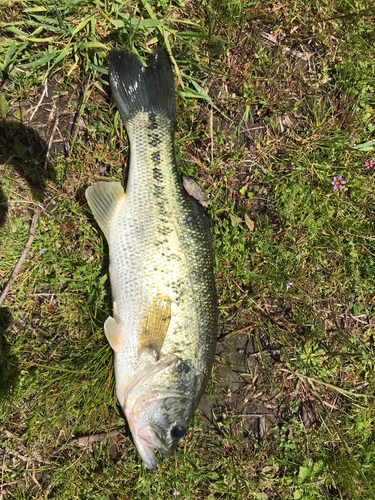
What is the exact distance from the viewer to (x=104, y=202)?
273 cm

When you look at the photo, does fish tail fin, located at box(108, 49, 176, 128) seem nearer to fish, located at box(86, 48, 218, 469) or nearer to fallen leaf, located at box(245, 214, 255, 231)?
fish, located at box(86, 48, 218, 469)

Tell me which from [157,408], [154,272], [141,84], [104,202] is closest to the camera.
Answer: [157,408]

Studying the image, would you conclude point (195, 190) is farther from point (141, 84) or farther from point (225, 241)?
point (141, 84)

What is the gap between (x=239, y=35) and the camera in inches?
129

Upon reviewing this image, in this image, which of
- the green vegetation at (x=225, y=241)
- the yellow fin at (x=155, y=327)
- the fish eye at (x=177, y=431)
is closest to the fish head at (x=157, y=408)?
the fish eye at (x=177, y=431)

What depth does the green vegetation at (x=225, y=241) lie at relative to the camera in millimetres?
2934

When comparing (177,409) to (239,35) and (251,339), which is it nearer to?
(251,339)

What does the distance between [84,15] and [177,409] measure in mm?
3530

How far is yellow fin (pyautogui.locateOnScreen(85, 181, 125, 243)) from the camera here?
2.72 metres

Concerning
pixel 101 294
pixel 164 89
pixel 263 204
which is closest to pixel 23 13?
pixel 164 89

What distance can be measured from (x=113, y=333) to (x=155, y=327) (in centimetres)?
39

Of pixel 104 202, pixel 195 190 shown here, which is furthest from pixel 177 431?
pixel 195 190

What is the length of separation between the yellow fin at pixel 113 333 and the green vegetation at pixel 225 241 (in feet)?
1.39

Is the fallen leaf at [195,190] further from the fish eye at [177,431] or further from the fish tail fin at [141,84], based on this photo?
the fish eye at [177,431]
